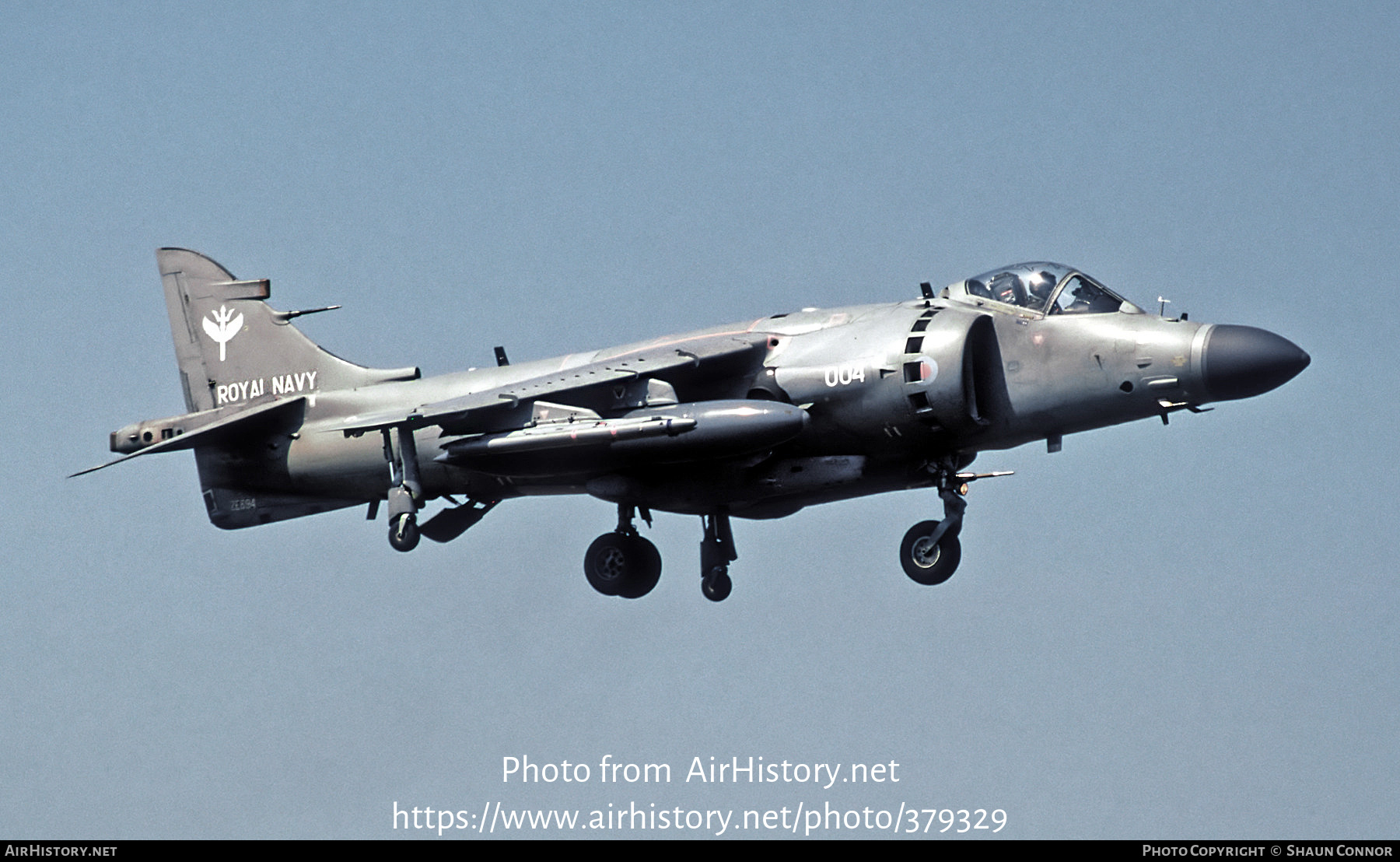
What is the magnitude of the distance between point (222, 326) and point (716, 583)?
6.46m

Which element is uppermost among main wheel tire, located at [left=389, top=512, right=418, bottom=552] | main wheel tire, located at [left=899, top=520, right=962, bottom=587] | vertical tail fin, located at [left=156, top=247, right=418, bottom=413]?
vertical tail fin, located at [left=156, top=247, right=418, bottom=413]

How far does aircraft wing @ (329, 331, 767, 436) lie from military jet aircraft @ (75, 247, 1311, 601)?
24 mm

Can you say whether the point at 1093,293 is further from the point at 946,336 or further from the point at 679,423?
the point at 679,423

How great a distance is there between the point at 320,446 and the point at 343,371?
1120mm

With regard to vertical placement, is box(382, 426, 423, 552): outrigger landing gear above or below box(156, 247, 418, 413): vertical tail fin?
below

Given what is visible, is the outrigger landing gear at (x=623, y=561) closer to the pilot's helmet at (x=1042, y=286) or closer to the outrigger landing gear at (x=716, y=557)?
the outrigger landing gear at (x=716, y=557)

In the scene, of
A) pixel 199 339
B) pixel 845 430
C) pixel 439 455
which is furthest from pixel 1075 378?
pixel 199 339

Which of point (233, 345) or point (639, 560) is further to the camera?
point (233, 345)

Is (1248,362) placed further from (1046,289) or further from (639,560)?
(639,560)

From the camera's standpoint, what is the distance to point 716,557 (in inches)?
910

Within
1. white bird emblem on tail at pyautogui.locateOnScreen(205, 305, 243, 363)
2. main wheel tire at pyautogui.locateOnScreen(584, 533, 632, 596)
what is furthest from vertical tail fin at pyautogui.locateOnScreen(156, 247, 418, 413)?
main wheel tire at pyautogui.locateOnScreen(584, 533, 632, 596)

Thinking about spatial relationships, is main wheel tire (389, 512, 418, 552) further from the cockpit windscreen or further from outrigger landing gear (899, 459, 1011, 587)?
the cockpit windscreen

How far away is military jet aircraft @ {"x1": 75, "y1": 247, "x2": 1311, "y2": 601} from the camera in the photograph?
792 inches

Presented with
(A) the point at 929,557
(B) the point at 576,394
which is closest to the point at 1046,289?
(A) the point at 929,557
